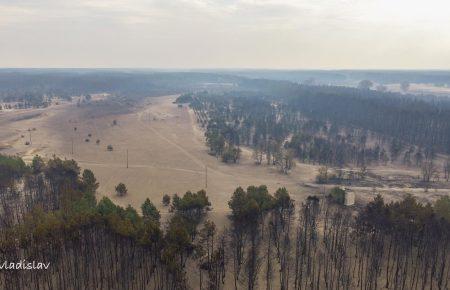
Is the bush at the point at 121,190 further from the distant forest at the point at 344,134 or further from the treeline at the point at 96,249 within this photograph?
the distant forest at the point at 344,134

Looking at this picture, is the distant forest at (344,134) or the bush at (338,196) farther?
the distant forest at (344,134)

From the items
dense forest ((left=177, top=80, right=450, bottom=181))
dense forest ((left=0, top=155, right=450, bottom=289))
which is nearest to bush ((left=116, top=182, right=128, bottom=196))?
dense forest ((left=0, top=155, right=450, bottom=289))

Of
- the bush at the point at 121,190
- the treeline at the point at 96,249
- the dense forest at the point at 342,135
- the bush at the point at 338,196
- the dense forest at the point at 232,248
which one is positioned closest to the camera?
the treeline at the point at 96,249

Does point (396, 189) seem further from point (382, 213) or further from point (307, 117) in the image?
point (307, 117)

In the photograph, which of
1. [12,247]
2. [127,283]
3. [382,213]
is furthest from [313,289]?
[12,247]

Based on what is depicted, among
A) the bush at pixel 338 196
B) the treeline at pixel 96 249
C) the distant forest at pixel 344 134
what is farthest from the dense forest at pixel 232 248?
the distant forest at pixel 344 134

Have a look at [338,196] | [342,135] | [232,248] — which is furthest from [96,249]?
[342,135]

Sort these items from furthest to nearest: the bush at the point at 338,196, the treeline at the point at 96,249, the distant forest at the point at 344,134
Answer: the distant forest at the point at 344,134, the bush at the point at 338,196, the treeline at the point at 96,249
